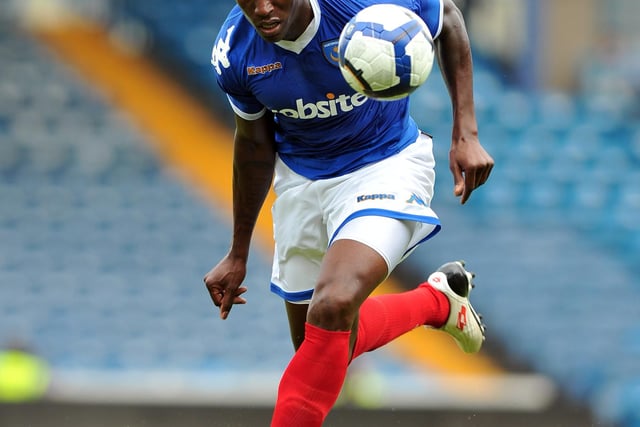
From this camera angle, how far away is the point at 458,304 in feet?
17.6

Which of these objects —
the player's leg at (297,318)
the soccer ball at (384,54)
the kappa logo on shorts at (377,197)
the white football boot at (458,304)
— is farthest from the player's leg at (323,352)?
the white football boot at (458,304)

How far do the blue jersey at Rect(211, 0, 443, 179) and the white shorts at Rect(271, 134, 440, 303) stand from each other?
7cm

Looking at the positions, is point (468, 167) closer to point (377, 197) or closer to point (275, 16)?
point (377, 197)

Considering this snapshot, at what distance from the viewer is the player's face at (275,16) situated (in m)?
4.18

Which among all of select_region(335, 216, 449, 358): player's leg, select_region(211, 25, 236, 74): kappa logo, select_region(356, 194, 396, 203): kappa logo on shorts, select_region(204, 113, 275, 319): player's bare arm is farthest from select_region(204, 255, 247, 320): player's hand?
select_region(211, 25, 236, 74): kappa logo

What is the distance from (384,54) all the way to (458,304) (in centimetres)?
171

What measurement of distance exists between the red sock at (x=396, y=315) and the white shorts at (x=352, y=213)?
0.30m

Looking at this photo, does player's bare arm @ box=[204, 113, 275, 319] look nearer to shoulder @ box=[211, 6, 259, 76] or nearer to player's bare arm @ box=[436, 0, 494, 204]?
shoulder @ box=[211, 6, 259, 76]

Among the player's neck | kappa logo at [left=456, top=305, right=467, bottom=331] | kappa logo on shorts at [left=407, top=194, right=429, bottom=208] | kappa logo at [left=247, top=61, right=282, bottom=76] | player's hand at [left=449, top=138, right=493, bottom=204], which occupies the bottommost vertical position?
kappa logo at [left=456, top=305, right=467, bottom=331]

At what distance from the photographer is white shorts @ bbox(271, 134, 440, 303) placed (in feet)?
14.5

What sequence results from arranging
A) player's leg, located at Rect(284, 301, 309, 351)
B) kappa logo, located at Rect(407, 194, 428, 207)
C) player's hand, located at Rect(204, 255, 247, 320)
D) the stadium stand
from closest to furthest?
kappa logo, located at Rect(407, 194, 428, 207), player's leg, located at Rect(284, 301, 309, 351), player's hand, located at Rect(204, 255, 247, 320), the stadium stand

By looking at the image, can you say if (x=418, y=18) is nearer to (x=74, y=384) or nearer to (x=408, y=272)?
(x=74, y=384)

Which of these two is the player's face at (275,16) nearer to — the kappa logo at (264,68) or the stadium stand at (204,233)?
the kappa logo at (264,68)

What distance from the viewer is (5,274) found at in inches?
504
